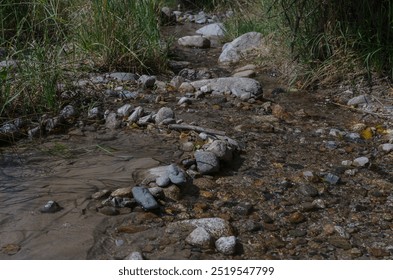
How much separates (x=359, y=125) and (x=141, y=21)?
1.79m

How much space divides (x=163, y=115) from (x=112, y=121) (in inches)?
11.5

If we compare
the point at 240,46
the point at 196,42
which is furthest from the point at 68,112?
the point at 196,42

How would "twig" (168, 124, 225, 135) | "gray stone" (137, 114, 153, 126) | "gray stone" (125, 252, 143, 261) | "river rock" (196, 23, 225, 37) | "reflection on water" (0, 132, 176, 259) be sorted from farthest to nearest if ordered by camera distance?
"river rock" (196, 23, 225, 37) → "gray stone" (137, 114, 153, 126) → "twig" (168, 124, 225, 135) → "reflection on water" (0, 132, 176, 259) → "gray stone" (125, 252, 143, 261)

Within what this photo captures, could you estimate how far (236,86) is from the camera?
14.5 ft

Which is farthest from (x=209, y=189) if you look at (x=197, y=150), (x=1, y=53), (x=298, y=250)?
(x=1, y=53)

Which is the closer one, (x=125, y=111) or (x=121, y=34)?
(x=125, y=111)

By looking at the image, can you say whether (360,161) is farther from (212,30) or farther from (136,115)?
(212,30)

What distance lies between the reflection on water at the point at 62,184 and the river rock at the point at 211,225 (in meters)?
0.28

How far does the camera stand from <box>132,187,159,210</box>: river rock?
2637mm

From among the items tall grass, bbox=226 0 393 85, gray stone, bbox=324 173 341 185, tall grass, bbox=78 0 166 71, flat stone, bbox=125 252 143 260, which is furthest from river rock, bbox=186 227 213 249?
tall grass, bbox=78 0 166 71

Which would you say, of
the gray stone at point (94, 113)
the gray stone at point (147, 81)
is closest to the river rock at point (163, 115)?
the gray stone at point (94, 113)

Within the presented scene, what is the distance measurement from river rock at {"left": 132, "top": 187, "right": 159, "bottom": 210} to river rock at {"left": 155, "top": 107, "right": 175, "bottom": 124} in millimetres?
1010

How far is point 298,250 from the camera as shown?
2.46 meters

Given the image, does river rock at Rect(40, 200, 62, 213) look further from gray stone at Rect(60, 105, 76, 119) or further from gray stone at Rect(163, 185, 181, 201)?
gray stone at Rect(60, 105, 76, 119)
